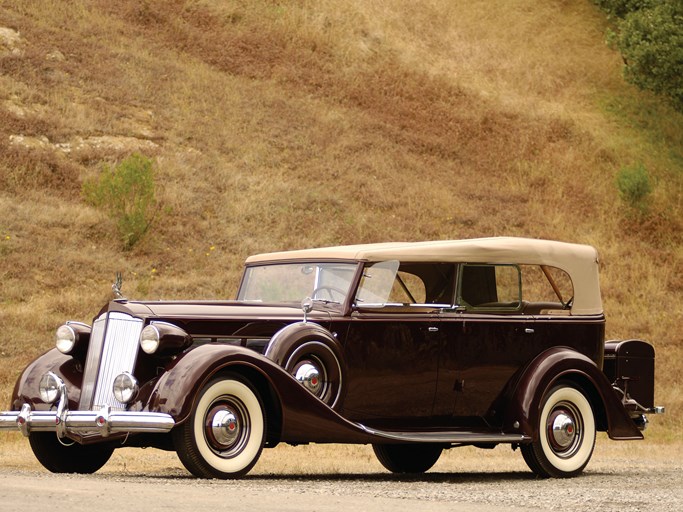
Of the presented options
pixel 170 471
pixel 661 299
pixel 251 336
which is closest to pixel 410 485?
pixel 251 336

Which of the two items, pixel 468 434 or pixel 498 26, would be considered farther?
pixel 498 26

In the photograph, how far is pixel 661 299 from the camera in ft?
84.6

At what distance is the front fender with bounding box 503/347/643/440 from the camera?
9.42 metres

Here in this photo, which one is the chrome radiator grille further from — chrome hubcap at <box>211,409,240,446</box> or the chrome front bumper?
chrome hubcap at <box>211,409,240,446</box>

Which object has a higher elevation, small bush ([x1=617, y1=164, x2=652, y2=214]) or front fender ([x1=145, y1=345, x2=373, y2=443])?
small bush ([x1=617, y1=164, x2=652, y2=214])

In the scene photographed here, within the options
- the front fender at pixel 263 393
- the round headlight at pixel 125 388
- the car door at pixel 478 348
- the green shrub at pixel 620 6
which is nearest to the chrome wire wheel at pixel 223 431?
the front fender at pixel 263 393

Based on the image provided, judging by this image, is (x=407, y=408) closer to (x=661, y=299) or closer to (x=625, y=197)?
(x=661, y=299)

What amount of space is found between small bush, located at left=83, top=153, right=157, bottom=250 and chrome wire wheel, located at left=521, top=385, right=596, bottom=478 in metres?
15.8

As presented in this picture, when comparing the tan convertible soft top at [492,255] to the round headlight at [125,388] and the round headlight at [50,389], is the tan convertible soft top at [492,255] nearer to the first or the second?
the round headlight at [125,388]

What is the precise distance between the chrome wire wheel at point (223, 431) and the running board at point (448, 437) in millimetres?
982

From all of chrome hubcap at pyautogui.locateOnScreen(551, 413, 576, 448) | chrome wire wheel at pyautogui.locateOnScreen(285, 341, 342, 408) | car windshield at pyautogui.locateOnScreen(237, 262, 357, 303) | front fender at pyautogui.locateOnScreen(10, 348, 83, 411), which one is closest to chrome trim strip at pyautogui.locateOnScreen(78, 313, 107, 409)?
front fender at pyautogui.locateOnScreen(10, 348, 83, 411)

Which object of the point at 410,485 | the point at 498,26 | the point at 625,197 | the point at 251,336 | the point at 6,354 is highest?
the point at 498,26

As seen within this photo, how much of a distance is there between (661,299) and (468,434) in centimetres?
1782

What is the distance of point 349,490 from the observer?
24.1 feet
